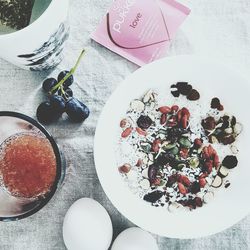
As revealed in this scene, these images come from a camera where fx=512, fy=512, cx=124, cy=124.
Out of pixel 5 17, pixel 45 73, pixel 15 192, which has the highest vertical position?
pixel 5 17

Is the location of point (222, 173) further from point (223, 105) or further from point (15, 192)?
point (15, 192)

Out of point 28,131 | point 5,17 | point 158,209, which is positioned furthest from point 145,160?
point 5,17

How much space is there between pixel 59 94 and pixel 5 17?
16 cm

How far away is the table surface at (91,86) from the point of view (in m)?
0.85

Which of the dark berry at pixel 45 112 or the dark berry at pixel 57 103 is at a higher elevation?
the dark berry at pixel 57 103

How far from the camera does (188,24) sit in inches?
34.3

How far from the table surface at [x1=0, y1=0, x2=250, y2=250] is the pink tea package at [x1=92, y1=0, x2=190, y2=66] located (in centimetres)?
2

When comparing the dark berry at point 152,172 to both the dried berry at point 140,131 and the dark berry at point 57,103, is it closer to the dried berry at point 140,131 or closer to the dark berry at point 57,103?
the dried berry at point 140,131

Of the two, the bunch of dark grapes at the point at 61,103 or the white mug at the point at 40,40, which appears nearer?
the white mug at the point at 40,40

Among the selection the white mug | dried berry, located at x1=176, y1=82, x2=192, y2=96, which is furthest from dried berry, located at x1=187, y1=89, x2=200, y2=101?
the white mug

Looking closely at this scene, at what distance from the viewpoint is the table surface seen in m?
0.85

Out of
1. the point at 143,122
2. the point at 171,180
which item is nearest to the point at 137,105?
the point at 143,122

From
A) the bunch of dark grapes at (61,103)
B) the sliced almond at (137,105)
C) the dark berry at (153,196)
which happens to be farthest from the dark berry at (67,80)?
the dark berry at (153,196)

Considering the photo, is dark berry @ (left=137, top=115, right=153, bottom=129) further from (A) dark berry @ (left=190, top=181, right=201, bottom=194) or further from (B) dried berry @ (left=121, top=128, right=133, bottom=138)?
Answer: (A) dark berry @ (left=190, top=181, right=201, bottom=194)
